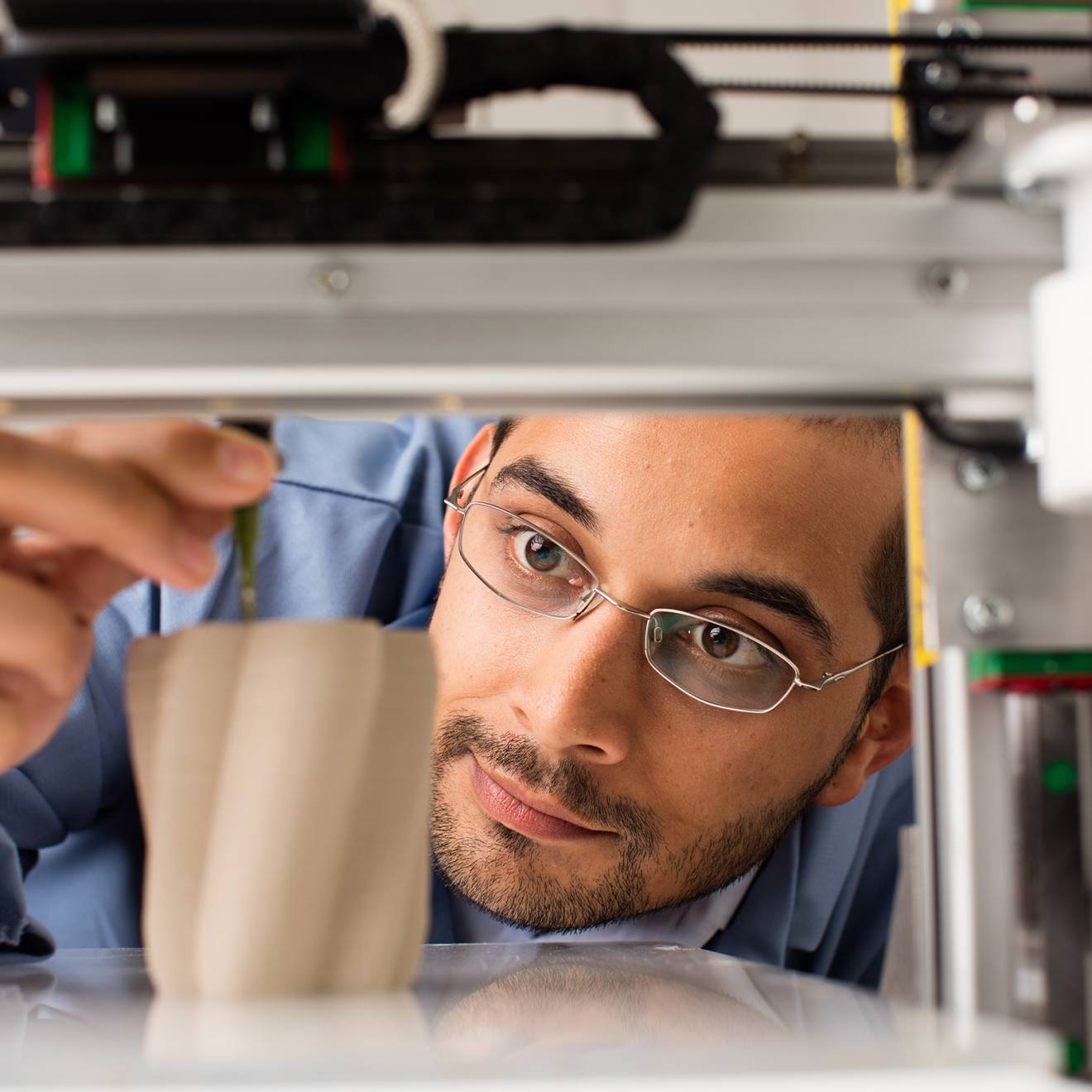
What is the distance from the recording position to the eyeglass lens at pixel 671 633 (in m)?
1.40

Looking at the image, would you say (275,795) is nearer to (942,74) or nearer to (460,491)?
(942,74)

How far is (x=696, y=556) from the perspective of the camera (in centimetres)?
133

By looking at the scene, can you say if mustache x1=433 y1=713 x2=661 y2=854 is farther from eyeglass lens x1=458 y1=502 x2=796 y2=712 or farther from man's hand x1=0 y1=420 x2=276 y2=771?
man's hand x1=0 y1=420 x2=276 y2=771

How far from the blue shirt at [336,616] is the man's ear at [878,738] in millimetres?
121

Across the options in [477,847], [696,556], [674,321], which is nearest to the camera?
[674,321]

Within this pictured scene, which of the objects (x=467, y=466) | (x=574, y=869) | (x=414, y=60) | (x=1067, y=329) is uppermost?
(x=467, y=466)

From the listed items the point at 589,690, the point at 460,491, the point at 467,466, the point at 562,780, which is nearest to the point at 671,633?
the point at 589,690

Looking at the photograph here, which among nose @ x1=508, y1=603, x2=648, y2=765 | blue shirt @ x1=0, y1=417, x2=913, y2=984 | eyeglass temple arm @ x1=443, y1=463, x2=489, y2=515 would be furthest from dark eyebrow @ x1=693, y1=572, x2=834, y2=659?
blue shirt @ x1=0, y1=417, x2=913, y2=984

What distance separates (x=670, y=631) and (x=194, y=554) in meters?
0.96

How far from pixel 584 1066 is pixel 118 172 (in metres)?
0.39

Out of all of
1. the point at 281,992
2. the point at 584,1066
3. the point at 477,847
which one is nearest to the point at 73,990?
the point at 281,992

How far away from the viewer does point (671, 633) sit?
140 cm

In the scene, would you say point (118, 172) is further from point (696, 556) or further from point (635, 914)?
point (635, 914)

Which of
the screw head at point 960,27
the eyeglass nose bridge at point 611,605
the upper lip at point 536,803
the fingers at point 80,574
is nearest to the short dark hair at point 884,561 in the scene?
the eyeglass nose bridge at point 611,605
